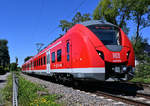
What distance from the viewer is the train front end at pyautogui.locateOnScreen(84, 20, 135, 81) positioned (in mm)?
7383

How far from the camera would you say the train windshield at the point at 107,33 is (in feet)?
26.2

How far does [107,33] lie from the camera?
27.2 ft

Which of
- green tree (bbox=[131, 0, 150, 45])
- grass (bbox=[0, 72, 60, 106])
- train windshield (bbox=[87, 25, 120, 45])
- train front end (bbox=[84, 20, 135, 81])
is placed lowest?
grass (bbox=[0, 72, 60, 106])

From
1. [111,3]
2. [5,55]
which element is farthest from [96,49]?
[5,55]

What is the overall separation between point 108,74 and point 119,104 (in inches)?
74.3

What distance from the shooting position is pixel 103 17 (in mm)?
24969

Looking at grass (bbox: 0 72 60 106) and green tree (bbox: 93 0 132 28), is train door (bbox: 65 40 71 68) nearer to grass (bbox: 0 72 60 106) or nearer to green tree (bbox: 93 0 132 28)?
grass (bbox: 0 72 60 106)

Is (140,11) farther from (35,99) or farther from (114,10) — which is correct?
(35,99)

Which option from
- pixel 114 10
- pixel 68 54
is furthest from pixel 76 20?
pixel 68 54

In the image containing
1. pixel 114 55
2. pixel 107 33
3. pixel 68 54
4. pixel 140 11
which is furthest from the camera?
pixel 140 11

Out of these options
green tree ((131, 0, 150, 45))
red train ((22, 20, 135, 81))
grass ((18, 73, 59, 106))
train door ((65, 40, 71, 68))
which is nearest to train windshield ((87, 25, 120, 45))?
red train ((22, 20, 135, 81))

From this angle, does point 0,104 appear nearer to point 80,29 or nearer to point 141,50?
point 80,29

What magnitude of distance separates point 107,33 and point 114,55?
1333 millimetres

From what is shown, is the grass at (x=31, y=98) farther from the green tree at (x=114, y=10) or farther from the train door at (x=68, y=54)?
the green tree at (x=114, y=10)
